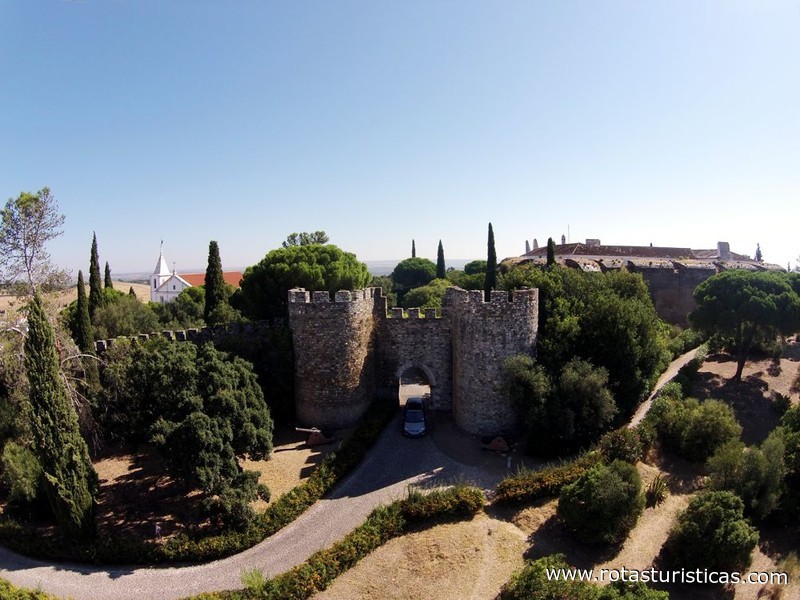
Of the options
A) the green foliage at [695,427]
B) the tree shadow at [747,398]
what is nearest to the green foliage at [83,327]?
the green foliage at [695,427]

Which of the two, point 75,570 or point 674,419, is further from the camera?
point 674,419

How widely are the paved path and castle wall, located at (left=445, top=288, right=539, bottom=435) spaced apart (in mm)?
2738

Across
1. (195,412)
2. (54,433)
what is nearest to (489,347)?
(195,412)

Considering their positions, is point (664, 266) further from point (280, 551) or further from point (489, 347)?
point (280, 551)

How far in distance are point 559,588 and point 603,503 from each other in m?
3.58

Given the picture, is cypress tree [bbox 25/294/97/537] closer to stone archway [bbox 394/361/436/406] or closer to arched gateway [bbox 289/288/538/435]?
arched gateway [bbox 289/288/538/435]

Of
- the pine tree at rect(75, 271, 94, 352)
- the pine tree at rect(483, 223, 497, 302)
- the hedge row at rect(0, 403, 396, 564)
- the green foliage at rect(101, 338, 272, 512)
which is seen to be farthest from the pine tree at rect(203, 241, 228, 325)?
the pine tree at rect(483, 223, 497, 302)

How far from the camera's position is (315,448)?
67.8 ft

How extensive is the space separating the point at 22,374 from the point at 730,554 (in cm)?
2432

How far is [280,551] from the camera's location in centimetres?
1478

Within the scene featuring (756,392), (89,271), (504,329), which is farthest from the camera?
(89,271)

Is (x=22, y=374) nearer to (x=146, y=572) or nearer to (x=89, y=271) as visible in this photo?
(x=146, y=572)

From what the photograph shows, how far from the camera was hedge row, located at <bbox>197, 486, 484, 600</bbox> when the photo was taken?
12.8 m

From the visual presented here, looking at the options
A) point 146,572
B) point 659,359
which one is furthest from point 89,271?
point 659,359
